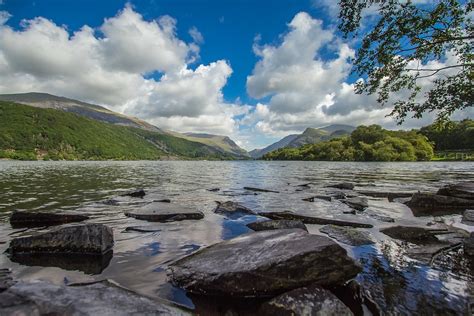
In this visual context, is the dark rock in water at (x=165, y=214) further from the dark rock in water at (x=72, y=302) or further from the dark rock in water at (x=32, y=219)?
the dark rock in water at (x=72, y=302)

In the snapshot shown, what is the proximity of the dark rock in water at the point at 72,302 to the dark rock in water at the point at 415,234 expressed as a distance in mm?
9974

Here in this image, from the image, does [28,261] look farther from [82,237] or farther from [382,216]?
[382,216]

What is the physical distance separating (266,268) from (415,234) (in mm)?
8270

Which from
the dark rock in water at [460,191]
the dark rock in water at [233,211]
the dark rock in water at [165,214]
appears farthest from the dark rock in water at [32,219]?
the dark rock in water at [460,191]

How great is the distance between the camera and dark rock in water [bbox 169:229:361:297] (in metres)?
6.21

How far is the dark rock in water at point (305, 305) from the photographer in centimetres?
531

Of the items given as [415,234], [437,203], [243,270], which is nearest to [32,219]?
[243,270]

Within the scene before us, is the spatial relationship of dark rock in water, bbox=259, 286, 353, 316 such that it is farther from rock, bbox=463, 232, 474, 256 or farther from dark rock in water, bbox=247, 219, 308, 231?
rock, bbox=463, 232, 474, 256

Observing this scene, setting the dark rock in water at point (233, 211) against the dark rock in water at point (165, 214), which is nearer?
the dark rock in water at point (165, 214)

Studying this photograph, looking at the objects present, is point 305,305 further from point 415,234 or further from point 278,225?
point 415,234

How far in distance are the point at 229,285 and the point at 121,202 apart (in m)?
15.6

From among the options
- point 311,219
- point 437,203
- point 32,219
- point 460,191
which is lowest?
point 311,219

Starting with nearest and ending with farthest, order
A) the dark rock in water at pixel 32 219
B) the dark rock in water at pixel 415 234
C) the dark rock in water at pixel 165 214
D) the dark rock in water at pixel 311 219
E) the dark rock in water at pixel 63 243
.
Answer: the dark rock in water at pixel 63 243
the dark rock in water at pixel 415 234
the dark rock in water at pixel 32 219
the dark rock in water at pixel 311 219
the dark rock in water at pixel 165 214

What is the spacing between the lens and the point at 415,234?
10953mm
